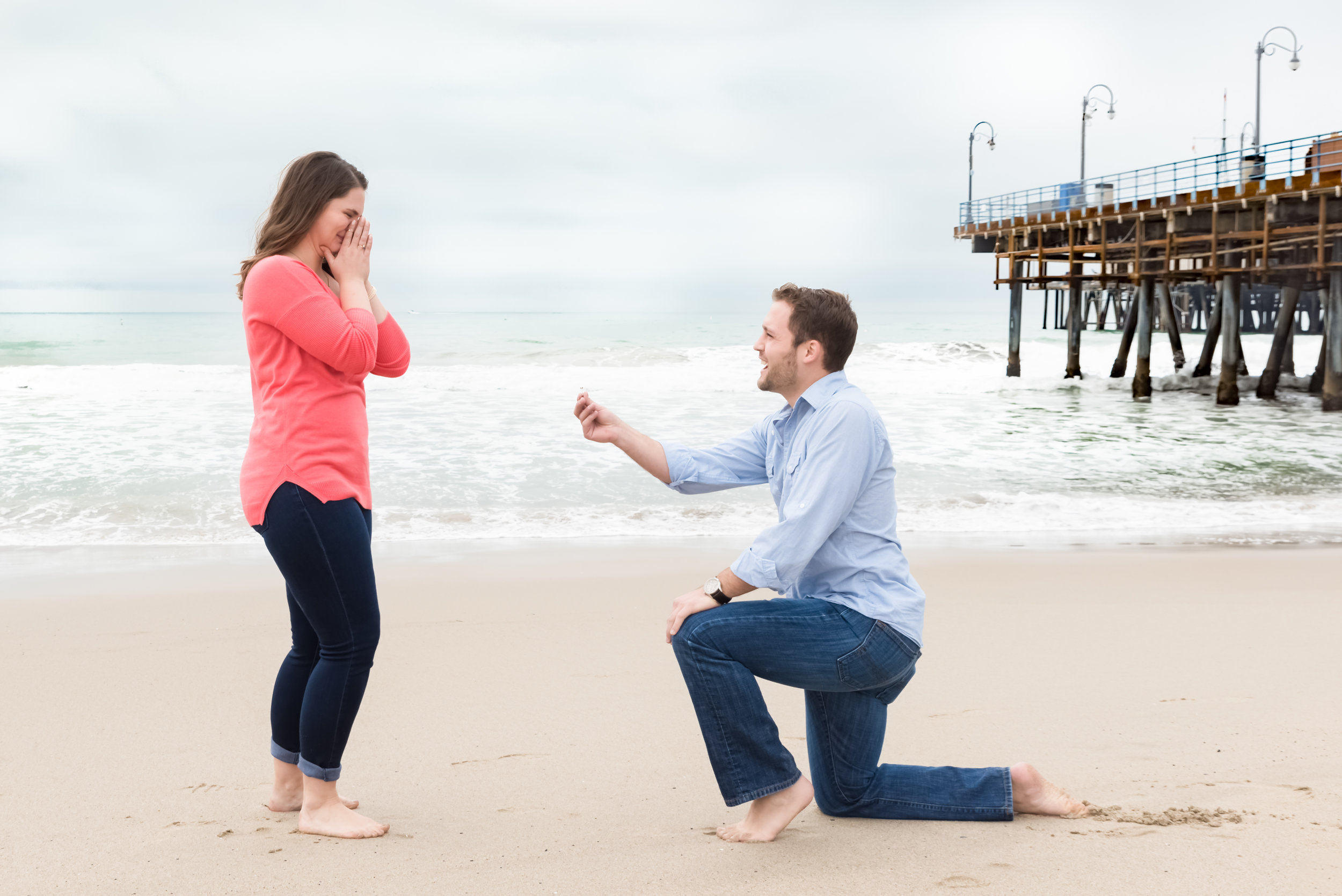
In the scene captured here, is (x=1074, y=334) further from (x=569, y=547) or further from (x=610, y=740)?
(x=610, y=740)

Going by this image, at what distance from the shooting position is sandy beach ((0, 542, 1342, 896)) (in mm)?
2381

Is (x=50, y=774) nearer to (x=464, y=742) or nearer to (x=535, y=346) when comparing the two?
(x=464, y=742)

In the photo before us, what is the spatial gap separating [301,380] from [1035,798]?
2146 millimetres

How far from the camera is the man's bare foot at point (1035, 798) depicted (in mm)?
2635

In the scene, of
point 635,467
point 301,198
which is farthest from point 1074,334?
point 301,198

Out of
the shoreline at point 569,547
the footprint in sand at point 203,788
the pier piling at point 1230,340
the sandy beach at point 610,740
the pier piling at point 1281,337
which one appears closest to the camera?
the sandy beach at point 610,740

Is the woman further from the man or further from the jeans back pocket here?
the jeans back pocket

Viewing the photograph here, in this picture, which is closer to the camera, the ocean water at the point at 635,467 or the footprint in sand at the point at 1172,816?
the footprint in sand at the point at 1172,816

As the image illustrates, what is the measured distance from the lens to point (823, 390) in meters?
2.54

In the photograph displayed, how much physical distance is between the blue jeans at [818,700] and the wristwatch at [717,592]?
25 millimetres

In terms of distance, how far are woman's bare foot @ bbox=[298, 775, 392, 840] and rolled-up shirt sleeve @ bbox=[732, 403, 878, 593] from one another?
1180mm

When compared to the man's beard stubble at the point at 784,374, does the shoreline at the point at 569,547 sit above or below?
below

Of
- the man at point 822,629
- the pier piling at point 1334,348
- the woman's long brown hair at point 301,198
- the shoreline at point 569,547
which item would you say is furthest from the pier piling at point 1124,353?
the woman's long brown hair at point 301,198

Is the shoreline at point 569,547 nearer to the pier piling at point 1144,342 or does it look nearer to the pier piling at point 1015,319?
the pier piling at point 1144,342
